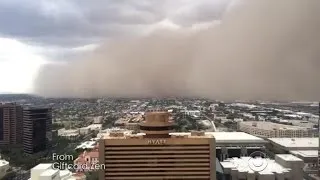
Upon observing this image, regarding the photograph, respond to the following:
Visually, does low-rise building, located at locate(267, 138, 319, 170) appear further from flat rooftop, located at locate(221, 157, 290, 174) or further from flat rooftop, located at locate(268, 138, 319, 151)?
flat rooftop, located at locate(221, 157, 290, 174)

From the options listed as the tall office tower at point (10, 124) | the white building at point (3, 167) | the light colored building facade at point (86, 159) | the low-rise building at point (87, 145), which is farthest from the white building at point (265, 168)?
the tall office tower at point (10, 124)

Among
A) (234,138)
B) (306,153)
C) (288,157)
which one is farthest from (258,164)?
(234,138)

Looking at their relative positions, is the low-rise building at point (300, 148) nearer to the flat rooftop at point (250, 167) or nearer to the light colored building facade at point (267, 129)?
the light colored building facade at point (267, 129)

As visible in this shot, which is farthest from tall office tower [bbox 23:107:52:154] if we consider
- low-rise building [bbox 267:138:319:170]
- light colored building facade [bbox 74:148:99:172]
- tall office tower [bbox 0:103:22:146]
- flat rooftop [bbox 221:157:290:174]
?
low-rise building [bbox 267:138:319:170]

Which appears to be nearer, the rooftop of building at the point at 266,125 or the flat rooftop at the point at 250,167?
the flat rooftop at the point at 250,167

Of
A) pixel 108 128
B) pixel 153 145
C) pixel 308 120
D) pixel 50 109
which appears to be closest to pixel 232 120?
pixel 308 120

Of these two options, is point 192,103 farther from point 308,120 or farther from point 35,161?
point 35,161
